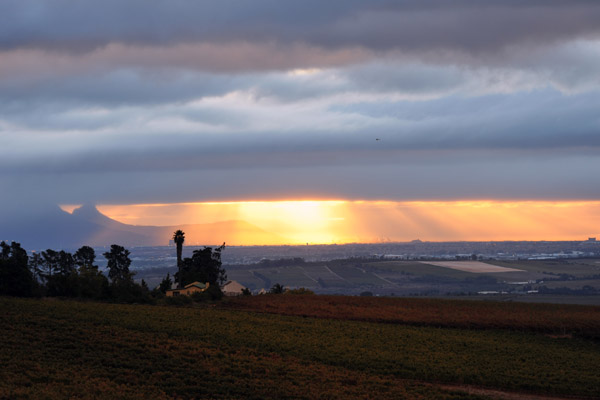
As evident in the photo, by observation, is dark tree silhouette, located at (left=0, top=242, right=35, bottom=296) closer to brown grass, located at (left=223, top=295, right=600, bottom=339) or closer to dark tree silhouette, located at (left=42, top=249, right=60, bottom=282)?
brown grass, located at (left=223, top=295, right=600, bottom=339)

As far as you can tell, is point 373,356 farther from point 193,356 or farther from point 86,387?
point 86,387

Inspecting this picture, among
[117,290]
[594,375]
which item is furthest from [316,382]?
[117,290]

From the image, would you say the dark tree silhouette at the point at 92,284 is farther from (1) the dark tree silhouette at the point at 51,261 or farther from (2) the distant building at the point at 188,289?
(1) the dark tree silhouette at the point at 51,261

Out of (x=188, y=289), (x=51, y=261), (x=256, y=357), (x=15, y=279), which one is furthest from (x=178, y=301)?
(x=51, y=261)

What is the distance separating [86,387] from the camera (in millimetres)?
39312

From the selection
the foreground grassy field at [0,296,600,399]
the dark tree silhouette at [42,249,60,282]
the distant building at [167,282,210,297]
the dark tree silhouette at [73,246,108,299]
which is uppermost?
the dark tree silhouette at [42,249,60,282]

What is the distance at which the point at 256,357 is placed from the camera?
169 ft

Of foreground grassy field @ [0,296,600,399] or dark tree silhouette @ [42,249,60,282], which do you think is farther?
dark tree silhouette @ [42,249,60,282]

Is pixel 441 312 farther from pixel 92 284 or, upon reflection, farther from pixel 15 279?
pixel 15 279

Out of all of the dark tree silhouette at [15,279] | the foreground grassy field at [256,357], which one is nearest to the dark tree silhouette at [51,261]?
the dark tree silhouette at [15,279]

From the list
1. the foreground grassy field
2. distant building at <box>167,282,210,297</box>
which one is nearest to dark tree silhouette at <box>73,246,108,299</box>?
the foreground grassy field

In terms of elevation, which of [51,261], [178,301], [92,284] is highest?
[51,261]

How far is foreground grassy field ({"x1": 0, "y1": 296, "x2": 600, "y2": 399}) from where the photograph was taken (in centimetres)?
4216

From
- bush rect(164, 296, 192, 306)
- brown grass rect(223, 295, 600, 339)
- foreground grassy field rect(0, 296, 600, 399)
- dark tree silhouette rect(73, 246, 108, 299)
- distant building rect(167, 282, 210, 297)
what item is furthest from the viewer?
distant building rect(167, 282, 210, 297)
